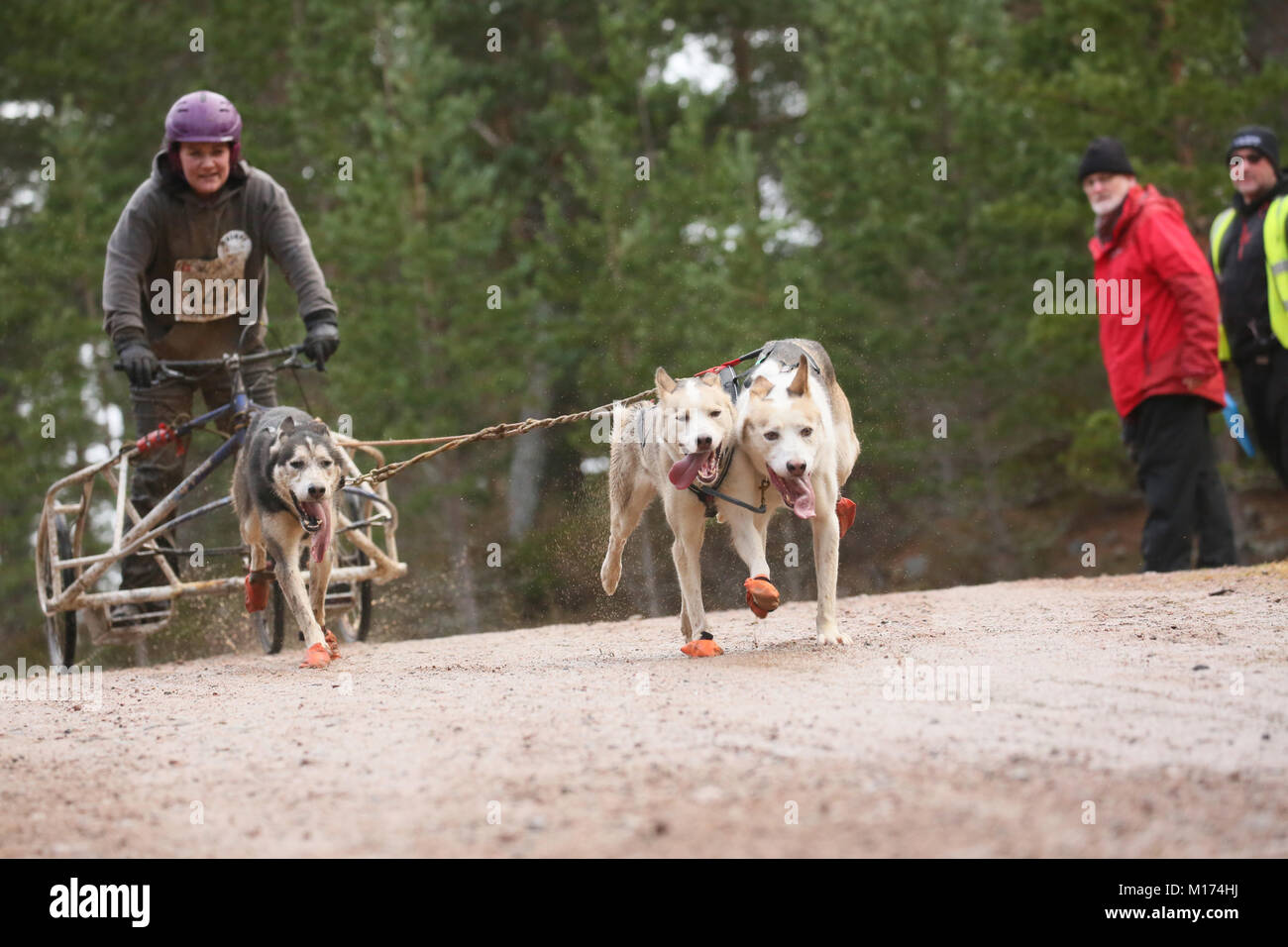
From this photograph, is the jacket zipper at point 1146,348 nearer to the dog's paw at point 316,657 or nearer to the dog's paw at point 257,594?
the dog's paw at point 316,657

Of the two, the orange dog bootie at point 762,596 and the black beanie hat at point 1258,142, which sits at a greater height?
the black beanie hat at point 1258,142

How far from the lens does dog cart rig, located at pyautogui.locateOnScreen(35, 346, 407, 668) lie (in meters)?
7.45

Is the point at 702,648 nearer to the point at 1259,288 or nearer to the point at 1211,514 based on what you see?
the point at 1211,514

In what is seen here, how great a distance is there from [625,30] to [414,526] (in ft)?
24.0

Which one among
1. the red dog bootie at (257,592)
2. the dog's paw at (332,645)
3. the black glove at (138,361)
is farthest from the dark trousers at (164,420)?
the dog's paw at (332,645)

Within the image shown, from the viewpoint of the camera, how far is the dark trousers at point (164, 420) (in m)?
7.90

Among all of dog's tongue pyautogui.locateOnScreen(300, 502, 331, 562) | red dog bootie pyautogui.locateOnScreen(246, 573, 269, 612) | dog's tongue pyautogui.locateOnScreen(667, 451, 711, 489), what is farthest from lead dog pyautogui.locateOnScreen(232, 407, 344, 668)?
dog's tongue pyautogui.locateOnScreen(667, 451, 711, 489)

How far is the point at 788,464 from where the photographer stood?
18.0 feet

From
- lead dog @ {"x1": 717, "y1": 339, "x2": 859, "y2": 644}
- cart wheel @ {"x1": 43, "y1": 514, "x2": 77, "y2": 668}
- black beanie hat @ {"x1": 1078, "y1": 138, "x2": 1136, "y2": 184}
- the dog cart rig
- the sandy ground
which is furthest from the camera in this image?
black beanie hat @ {"x1": 1078, "y1": 138, "x2": 1136, "y2": 184}

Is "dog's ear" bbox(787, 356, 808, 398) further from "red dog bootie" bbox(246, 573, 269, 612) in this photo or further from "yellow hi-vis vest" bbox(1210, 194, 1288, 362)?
"yellow hi-vis vest" bbox(1210, 194, 1288, 362)

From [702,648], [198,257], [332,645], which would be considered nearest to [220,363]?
[198,257]

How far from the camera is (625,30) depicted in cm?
1884

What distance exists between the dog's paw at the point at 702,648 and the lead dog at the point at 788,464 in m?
0.44

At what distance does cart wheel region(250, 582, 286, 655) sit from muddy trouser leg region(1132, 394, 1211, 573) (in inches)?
221
